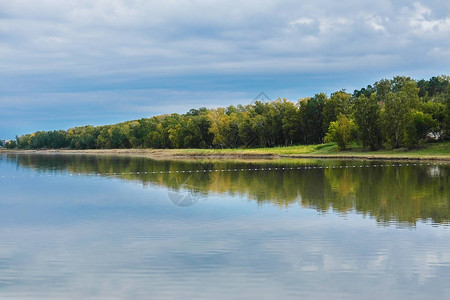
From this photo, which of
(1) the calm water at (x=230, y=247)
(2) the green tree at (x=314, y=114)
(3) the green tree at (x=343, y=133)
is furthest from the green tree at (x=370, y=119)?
(1) the calm water at (x=230, y=247)

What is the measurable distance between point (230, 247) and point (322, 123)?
8174cm

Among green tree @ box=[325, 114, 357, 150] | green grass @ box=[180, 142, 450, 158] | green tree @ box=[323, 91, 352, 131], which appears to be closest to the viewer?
green grass @ box=[180, 142, 450, 158]

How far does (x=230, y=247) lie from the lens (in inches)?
486

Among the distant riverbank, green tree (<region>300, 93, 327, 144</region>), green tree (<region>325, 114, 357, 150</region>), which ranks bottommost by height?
the distant riverbank

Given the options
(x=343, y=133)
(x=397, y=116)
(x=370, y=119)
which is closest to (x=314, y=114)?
(x=343, y=133)

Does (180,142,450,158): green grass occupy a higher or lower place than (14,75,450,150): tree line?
lower

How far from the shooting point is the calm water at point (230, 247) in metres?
9.30

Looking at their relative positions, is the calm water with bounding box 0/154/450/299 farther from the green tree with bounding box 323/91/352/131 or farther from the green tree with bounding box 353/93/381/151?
the green tree with bounding box 323/91/352/131

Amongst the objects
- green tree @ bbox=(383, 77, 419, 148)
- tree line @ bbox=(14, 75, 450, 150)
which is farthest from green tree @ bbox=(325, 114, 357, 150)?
green tree @ bbox=(383, 77, 419, 148)

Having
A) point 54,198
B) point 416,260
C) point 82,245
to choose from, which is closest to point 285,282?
point 416,260

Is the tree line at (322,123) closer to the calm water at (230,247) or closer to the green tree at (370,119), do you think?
the green tree at (370,119)

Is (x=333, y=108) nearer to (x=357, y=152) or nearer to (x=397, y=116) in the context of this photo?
(x=357, y=152)

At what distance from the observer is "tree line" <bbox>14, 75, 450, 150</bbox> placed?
2532 inches

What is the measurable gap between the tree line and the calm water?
44.1m
